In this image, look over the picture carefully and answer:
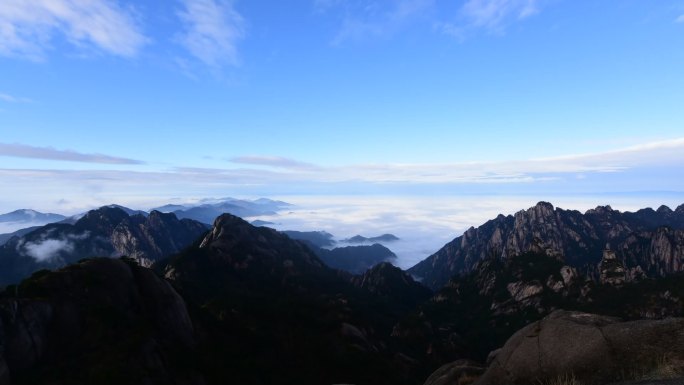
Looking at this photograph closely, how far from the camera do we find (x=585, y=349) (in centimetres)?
2367

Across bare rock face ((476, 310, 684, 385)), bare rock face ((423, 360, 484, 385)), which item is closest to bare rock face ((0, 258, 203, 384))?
bare rock face ((423, 360, 484, 385))

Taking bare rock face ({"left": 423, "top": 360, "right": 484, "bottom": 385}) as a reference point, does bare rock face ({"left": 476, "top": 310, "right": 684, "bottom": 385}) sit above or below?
above

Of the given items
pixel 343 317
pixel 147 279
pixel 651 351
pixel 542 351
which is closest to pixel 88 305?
pixel 147 279

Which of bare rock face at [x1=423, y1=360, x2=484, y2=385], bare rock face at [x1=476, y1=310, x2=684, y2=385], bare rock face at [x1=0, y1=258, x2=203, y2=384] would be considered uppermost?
bare rock face at [x1=476, y1=310, x2=684, y2=385]

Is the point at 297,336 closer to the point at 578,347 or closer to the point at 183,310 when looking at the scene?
the point at 183,310

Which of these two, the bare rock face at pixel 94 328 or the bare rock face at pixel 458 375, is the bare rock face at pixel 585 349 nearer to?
the bare rock face at pixel 458 375

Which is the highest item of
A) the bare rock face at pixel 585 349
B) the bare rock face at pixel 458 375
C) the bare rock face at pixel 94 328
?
the bare rock face at pixel 585 349

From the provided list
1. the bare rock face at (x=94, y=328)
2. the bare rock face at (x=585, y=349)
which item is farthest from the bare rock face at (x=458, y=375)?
the bare rock face at (x=94, y=328)

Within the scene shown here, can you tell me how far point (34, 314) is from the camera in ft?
237

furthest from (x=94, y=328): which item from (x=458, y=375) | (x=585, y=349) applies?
(x=585, y=349)

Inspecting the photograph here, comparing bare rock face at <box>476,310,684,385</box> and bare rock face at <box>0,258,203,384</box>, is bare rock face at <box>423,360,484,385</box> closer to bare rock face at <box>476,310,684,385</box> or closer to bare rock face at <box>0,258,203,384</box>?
bare rock face at <box>476,310,684,385</box>

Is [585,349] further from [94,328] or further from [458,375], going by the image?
[94,328]

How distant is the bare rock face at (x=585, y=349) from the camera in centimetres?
2148

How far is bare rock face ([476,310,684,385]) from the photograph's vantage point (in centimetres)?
2148
